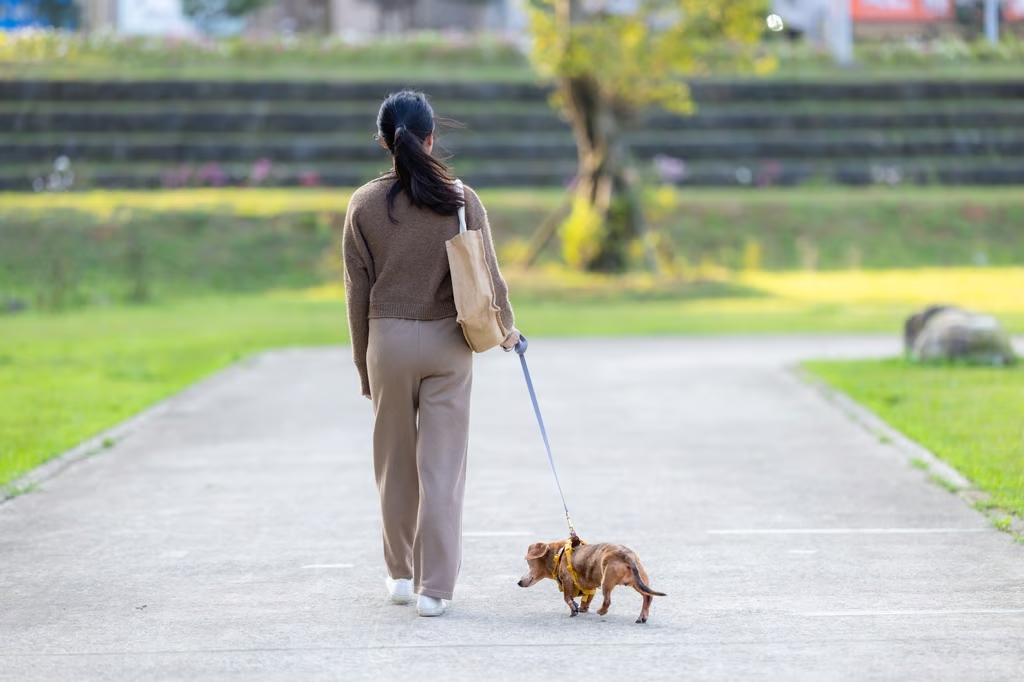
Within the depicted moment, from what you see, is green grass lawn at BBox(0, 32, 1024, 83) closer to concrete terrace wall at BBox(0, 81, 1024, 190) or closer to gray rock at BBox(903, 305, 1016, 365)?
concrete terrace wall at BBox(0, 81, 1024, 190)

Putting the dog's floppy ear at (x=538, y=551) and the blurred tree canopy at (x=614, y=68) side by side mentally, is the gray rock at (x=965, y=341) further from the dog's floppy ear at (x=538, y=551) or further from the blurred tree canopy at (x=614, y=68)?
the blurred tree canopy at (x=614, y=68)

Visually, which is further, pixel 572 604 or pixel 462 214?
pixel 462 214

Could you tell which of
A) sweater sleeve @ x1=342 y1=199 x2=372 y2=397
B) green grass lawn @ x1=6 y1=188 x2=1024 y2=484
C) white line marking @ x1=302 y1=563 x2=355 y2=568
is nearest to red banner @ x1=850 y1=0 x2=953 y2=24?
green grass lawn @ x1=6 y1=188 x2=1024 y2=484

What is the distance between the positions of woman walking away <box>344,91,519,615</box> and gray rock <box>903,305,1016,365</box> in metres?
9.81

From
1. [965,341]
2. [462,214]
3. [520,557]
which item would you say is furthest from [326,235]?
[462,214]

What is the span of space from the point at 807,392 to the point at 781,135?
25342mm

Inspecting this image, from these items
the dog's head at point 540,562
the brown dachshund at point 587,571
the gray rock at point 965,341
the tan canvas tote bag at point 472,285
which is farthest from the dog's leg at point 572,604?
the gray rock at point 965,341

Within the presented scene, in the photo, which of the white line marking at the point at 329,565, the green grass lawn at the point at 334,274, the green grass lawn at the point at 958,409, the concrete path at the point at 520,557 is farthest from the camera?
the green grass lawn at the point at 334,274

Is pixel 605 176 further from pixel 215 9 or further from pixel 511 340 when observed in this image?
pixel 215 9

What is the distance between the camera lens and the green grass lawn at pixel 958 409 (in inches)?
377

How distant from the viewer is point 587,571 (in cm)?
629

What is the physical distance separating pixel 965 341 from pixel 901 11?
35.5 metres

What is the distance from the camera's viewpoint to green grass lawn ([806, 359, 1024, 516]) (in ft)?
31.4

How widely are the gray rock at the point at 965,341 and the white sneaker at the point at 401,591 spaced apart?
9.96 m
